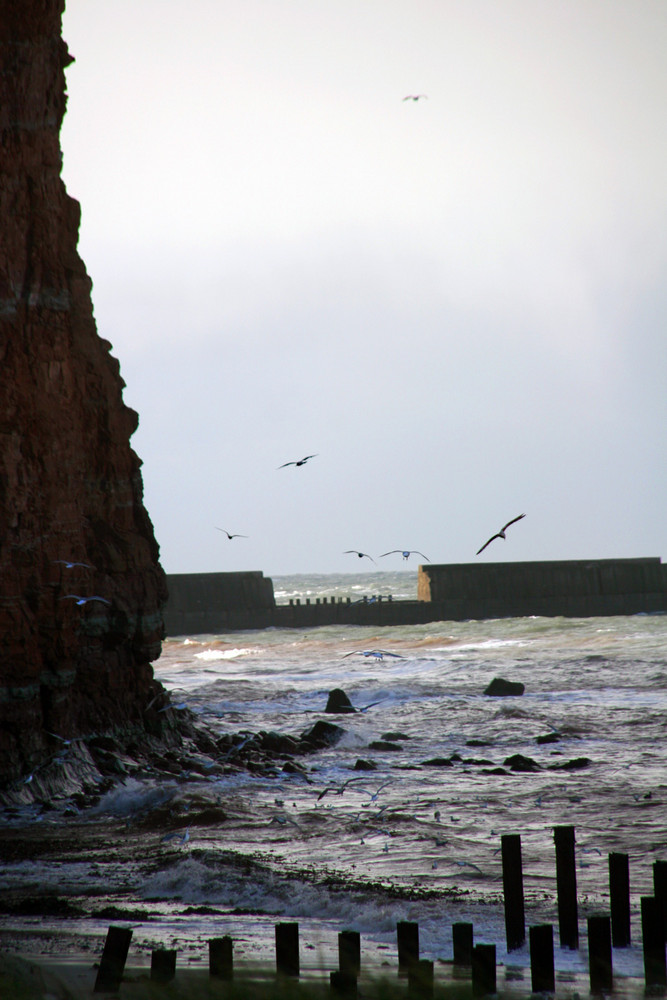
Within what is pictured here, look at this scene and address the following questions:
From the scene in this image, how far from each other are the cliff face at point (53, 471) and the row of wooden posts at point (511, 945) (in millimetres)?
6799

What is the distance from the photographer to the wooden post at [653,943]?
18.6 feet

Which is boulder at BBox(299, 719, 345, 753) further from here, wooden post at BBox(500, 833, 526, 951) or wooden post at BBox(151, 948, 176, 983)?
wooden post at BBox(151, 948, 176, 983)

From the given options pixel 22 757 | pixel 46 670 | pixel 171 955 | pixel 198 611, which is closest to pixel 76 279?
pixel 46 670

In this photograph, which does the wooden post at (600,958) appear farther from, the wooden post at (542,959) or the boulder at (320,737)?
the boulder at (320,737)

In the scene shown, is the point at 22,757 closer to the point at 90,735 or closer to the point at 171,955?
the point at 90,735

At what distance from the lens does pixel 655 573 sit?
50969 mm

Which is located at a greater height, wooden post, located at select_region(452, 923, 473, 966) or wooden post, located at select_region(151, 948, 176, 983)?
wooden post, located at select_region(151, 948, 176, 983)

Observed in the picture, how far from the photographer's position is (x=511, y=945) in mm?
A: 6465

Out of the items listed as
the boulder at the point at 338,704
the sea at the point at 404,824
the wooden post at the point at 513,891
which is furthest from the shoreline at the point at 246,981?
the boulder at the point at 338,704

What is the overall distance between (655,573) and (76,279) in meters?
42.8

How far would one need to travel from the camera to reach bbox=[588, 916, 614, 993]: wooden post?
5.57 m

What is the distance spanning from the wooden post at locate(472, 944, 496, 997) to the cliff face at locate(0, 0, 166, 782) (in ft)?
25.0

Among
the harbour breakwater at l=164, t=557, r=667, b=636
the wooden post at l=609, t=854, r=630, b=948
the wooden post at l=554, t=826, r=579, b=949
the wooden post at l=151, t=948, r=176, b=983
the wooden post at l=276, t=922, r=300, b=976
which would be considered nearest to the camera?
the wooden post at l=151, t=948, r=176, b=983

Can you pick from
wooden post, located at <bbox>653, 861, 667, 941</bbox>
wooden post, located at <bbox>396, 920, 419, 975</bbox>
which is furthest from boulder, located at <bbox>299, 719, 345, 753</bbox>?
wooden post, located at <bbox>396, 920, 419, 975</bbox>
